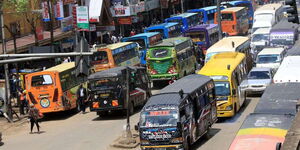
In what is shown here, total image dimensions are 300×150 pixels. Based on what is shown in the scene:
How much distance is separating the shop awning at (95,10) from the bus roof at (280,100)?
29654mm

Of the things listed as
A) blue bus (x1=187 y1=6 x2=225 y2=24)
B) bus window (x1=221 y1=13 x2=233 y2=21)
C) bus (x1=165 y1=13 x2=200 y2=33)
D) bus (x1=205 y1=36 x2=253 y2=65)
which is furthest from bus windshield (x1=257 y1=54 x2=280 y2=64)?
blue bus (x1=187 y1=6 x2=225 y2=24)

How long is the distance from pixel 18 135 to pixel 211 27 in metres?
24.9

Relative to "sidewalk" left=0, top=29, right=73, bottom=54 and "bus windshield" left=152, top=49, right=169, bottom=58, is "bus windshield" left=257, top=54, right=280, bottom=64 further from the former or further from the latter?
"sidewalk" left=0, top=29, right=73, bottom=54

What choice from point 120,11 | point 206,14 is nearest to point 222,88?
point 120,11

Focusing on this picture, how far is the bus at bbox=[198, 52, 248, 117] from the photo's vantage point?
3023 centimetres

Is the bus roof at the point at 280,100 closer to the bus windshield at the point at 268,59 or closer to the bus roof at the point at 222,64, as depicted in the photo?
the bus roof at the point at 222,64

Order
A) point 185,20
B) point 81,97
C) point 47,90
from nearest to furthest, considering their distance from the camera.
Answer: point 47,90
point 81,97
point 185,20

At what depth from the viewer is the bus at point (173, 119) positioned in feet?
77.4

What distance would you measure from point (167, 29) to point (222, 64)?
72.9 ft

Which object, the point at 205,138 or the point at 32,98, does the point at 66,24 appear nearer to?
the point at 32,98

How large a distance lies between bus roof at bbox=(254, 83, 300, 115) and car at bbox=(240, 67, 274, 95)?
645 cm

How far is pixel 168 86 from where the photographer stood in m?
26.8

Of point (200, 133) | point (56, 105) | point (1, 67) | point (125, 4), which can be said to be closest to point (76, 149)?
point (200, 133)

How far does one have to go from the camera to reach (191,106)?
982 inches
